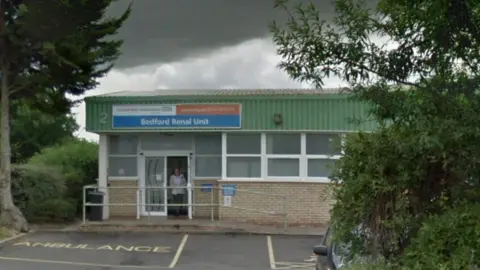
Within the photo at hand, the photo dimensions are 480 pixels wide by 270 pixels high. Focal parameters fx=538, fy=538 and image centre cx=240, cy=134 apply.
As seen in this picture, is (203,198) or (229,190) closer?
(229,190)

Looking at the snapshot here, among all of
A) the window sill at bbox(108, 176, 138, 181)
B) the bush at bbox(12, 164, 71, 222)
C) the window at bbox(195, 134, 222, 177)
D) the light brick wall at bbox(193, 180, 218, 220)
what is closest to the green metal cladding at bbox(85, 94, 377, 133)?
the window at bbox(195, 134, 222, 177)

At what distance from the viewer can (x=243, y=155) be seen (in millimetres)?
17953

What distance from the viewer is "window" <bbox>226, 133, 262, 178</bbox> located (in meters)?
17.9

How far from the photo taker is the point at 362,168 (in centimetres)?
394

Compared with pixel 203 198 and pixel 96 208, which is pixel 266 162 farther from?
pixel 96 208

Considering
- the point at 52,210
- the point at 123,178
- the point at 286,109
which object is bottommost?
the point at 52,210

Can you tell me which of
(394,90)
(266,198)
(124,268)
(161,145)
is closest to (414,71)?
(394,90)

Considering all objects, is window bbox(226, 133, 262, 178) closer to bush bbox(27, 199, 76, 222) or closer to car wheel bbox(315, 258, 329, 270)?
bush bbox(27, 199, 76, 222)

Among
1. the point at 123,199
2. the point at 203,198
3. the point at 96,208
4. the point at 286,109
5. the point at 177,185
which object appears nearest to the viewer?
the point at 96,208

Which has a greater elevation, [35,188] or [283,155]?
[283,155]

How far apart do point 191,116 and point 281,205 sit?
13.5 ft

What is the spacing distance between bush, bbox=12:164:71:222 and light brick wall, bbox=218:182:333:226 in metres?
5.61

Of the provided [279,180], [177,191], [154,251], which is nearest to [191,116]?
[177,191]

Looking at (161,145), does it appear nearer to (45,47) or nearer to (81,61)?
(81,61)
